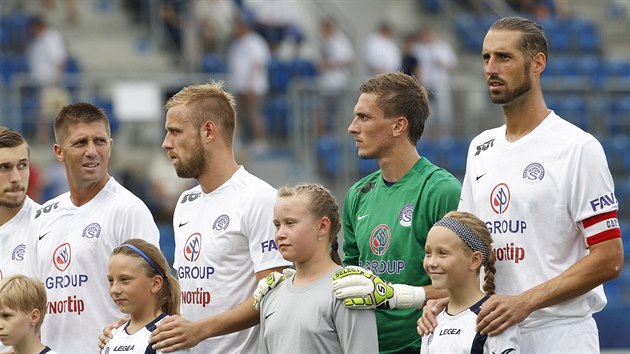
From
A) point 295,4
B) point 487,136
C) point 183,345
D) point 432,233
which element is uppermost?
point 295,4

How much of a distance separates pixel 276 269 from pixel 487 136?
1.29 metres

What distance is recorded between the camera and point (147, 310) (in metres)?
6.77

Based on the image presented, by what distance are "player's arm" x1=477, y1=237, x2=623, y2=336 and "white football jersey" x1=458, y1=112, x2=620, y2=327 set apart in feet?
0.35

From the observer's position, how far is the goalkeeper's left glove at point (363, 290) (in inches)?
236

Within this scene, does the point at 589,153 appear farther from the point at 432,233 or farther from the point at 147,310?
the point at 147,310

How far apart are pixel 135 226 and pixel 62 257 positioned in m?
0.46

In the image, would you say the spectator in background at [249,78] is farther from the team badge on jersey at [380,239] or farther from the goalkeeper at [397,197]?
the team badge on jersey at [380,239]

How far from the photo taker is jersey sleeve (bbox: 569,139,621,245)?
5.89m

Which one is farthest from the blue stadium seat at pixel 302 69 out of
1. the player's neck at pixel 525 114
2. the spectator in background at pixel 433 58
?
the player's neck at pixel 525 114

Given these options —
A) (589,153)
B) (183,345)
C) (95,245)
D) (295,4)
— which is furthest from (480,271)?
(295,4)

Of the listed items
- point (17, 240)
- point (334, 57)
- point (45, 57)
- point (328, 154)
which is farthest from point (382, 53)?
point (17, 240)

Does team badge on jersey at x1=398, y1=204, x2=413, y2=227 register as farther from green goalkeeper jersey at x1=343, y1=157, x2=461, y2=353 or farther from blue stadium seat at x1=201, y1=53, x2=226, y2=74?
blue stadium seat at x1=201, y1=53, x2=226, y2=74

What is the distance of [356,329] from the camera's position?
603cm

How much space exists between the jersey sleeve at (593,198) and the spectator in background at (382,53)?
14.9 metres
